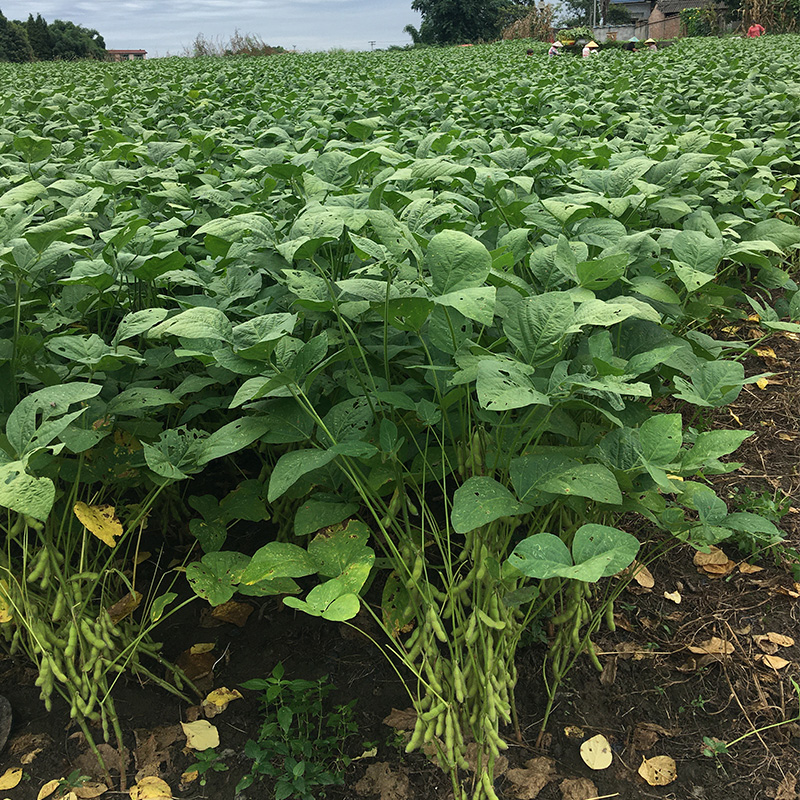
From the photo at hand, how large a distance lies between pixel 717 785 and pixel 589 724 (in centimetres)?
29

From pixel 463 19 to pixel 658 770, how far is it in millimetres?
58493

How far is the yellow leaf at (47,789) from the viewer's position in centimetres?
145

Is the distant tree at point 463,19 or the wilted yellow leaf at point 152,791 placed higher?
the distant tree at point 463,19

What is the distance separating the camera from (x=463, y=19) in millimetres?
51125

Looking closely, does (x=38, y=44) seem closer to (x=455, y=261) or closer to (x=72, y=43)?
(x=72, y=43)

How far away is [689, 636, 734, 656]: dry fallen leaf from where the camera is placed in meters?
1.73

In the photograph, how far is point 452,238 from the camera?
1.19m

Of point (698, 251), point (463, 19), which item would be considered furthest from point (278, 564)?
point (463, 19)

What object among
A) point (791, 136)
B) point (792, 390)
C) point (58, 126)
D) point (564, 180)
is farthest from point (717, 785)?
point (58, 126)

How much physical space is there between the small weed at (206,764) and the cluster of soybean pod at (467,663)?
49 cm

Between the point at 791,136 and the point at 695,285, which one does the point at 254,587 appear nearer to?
the point at 695,285

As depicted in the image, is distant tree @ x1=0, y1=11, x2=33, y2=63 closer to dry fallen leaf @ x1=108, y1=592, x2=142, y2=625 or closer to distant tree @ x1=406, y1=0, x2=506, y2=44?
distant tree @ x1=406, y1=0, x2=506, y2=44

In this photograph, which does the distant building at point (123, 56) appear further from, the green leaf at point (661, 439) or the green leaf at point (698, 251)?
the green leaf at point (661, 439)

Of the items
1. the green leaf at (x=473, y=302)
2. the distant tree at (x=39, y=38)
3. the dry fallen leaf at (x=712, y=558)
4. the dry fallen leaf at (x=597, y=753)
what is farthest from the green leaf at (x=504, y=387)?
the distant tree at (x=39, y=38)
